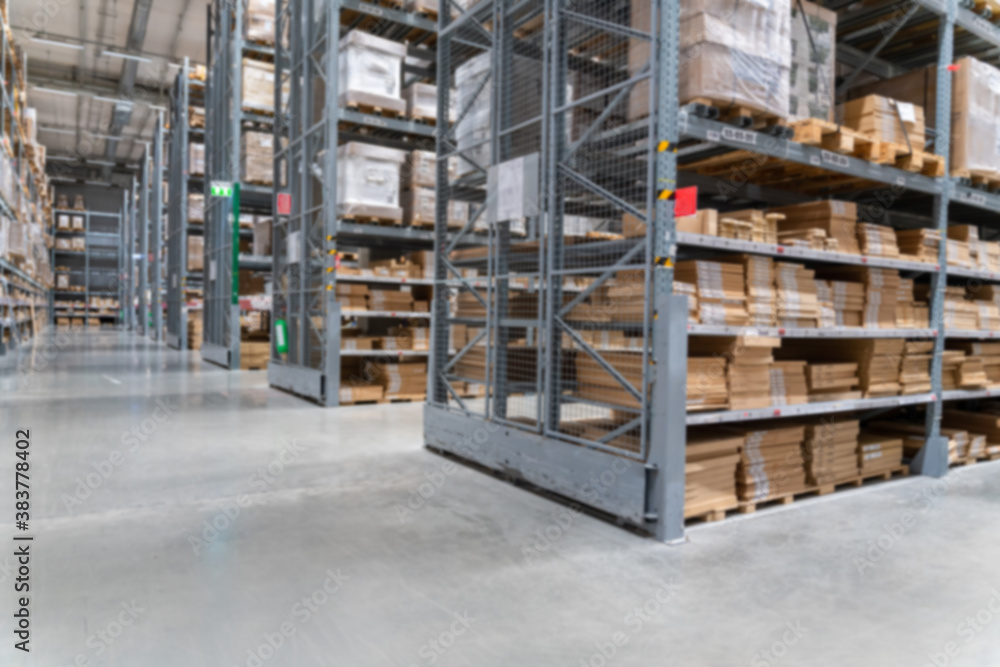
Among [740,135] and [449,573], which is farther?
[740,135]

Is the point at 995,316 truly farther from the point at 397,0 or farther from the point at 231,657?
the point at 397,0

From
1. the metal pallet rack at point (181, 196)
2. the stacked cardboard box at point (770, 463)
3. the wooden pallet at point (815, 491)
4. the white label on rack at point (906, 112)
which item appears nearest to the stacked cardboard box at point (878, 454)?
the wooden pallet at point (815, 491)

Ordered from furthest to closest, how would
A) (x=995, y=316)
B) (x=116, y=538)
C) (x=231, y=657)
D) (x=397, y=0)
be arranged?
(x=397, y=0)
(x=995, y=316)
(x=116, y=538)
(x=231, y=657)

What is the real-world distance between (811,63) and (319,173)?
678 centimetres

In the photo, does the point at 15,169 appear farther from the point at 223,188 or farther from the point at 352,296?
the point at 352,296

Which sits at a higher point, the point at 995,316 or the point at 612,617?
the point at 995,316

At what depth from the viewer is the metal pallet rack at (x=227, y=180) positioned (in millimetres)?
12828

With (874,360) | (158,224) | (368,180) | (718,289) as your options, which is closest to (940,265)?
(874,360)

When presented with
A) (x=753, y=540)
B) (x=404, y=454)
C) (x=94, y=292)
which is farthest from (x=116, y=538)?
(x=94, y=292)

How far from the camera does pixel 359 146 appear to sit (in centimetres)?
895

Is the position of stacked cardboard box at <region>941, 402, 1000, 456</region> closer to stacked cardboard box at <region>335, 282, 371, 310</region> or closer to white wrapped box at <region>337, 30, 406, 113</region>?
stacked cardboard box at <region>335, 282, 371, 310</region>

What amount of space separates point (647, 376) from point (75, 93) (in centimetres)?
2892

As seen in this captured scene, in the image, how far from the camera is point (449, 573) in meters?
3.36

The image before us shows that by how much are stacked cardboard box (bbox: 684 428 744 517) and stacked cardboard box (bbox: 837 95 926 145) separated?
111 inches
